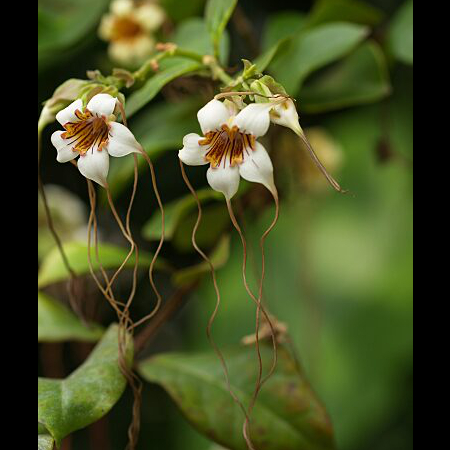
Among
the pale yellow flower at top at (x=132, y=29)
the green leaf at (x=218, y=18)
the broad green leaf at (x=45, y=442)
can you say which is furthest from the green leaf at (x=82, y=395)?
the pale yellow flower at top at (x=132, y=29)

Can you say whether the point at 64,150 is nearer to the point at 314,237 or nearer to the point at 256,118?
the point at 256,118

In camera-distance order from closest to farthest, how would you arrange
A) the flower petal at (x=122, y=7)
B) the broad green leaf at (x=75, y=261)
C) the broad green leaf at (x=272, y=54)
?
the broad green leaf at (x=272, y=54), the broad green leaf at (x=75, y=261), the flower petal at (x=122, y=7)

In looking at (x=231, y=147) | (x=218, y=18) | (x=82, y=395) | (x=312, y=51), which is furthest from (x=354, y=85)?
(x=82, y=395)

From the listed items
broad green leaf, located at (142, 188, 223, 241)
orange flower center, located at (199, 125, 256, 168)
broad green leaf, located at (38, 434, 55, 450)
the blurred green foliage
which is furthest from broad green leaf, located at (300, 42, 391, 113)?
broad green leaf, located at (38, 434, 55, 450)

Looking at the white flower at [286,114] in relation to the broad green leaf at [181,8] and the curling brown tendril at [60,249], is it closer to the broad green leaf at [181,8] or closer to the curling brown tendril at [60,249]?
the curling brown tendril at [60,249]

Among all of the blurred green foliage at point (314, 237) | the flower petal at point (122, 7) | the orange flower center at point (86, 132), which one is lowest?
the blurred green foliage at point (314, 237)

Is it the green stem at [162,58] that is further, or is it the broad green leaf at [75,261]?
the broad green leaf at [75,261]

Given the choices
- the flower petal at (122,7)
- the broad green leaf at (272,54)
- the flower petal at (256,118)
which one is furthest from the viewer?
the flower petal at (122,7)
